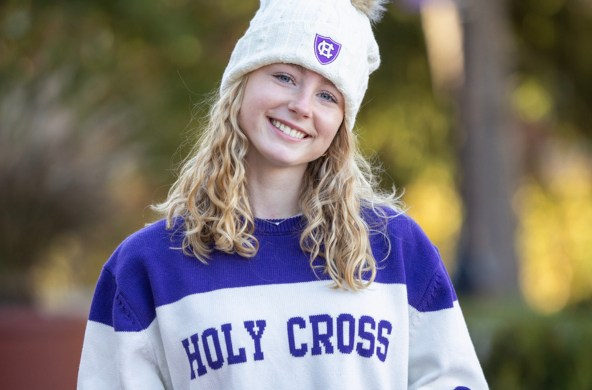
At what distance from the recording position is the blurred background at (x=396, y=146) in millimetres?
4863

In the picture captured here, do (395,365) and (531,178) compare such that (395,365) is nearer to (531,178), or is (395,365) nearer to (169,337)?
(169,337)

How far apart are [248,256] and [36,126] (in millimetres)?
3842

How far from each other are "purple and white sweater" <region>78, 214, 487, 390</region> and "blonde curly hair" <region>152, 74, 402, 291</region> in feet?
0.15

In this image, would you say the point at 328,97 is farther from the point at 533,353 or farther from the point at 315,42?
the point at 533,353

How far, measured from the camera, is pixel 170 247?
7.66ft

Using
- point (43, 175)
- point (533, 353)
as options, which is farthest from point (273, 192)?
point (43, 175)

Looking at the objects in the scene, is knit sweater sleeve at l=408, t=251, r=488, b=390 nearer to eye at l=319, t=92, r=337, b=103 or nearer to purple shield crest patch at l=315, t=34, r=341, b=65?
eye at l=319, t=92, r=337, b=103

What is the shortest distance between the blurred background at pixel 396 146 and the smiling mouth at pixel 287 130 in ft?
2.66

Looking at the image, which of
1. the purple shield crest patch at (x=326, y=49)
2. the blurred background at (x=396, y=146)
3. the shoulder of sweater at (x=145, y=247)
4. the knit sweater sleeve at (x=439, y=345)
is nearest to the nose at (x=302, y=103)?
the purple shield crest patch at (x=326, y=49)

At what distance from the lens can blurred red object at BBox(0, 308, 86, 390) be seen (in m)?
4.48

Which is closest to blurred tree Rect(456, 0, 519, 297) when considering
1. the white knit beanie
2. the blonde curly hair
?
the blonde curly hair

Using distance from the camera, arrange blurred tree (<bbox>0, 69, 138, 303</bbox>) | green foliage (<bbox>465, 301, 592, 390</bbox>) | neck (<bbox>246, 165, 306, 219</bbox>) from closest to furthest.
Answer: neck (<bbox>246, 165, 306, 219</bbox>) → green foliage (<bbox>465, 301, 592, 390</bbox>) → blurred tree (<bbox>0, 69, 138, 303</bbox>)

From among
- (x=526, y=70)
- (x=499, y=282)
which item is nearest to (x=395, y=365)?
(x=499, y=282)

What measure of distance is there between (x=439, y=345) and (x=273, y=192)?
76 centimetres
